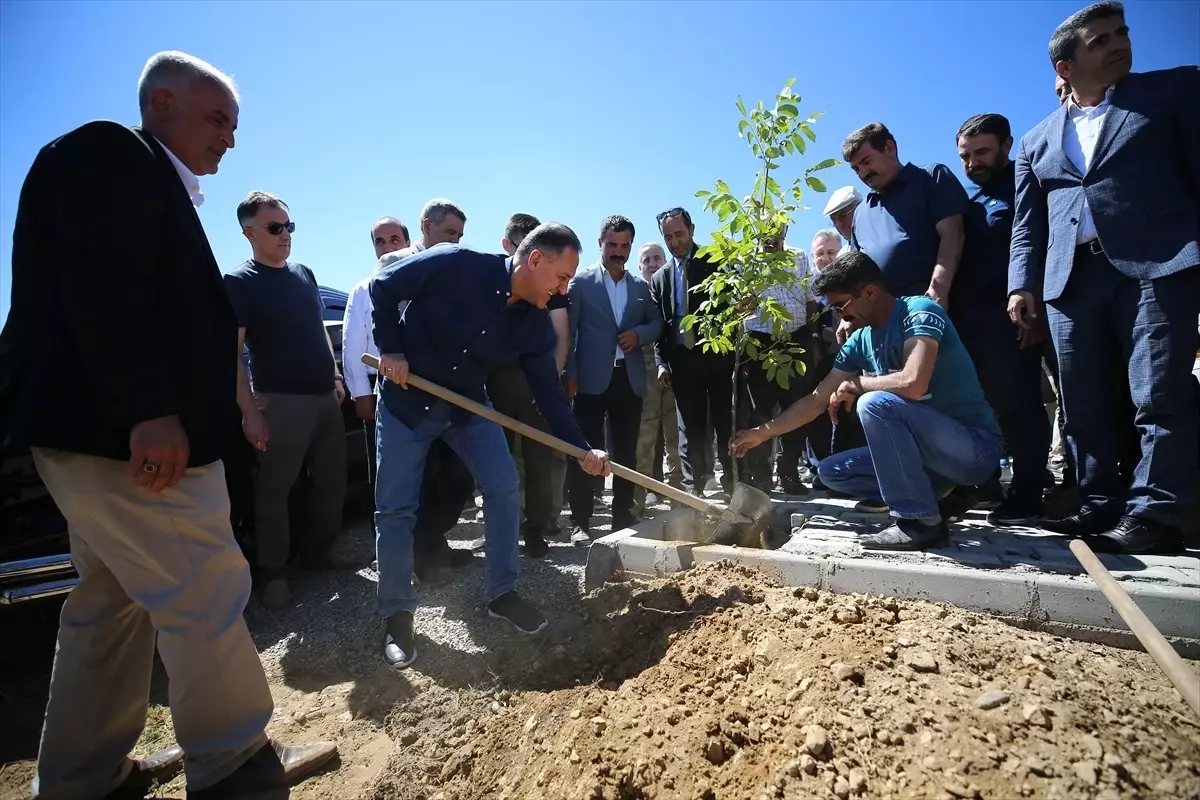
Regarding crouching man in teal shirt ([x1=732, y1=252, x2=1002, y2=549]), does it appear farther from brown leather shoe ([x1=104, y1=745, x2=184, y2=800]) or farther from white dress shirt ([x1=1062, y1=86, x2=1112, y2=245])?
brown leather shoe ([x1=104, y1=745, x2=184, y2=800])

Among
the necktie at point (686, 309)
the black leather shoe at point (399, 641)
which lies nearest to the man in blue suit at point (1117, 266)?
the necktie at point (686, 309)

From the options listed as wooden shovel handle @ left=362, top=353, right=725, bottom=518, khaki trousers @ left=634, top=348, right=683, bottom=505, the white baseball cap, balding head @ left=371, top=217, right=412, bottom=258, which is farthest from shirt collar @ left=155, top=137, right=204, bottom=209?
the white baseball cap

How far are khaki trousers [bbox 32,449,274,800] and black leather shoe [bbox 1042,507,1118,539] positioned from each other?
3.55 metres

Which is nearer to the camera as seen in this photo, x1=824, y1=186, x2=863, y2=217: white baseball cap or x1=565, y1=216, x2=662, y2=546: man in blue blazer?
x1=565, y1=216, x2=662, y2=546: man in blue blazer

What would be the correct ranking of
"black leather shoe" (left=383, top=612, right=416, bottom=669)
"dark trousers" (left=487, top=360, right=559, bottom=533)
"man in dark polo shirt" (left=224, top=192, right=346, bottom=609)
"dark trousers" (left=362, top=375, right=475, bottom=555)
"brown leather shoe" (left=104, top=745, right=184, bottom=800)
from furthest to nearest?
"dark trousers" (left=487, top=360, right=559, bottom=533), "dark trousers" (left=362, top=375, right=475, bottom=555), "man in dark polo shirt" (left=224, top=192, right=346, bottom=609), "black leather shoe" (left=383, top=612, right=416, bottom=669), "brown leather shoe" (left=104, top=745, right=184, bottom=800)

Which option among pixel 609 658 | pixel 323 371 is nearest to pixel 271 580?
pixel 323 371

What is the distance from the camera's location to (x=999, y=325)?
11.5ft

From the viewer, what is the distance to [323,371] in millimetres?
3727

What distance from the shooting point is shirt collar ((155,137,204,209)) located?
1.79 metres

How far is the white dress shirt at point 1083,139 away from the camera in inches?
112

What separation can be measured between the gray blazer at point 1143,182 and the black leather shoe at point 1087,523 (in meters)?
1.10

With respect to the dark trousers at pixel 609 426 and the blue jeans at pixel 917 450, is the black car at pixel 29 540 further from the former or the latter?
the blue jeans at pixel 917 450

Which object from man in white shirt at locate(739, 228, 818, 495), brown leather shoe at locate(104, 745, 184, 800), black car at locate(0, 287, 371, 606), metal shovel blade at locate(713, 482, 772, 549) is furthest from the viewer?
man in white shirt at locate(739, 228, 818, 495)

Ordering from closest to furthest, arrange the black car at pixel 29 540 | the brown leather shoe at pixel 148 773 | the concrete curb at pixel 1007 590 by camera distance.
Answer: the brown leather shoe at pixel 148 773
the concrete curb at pixel 1007 590
the black car at pixel 29 540
